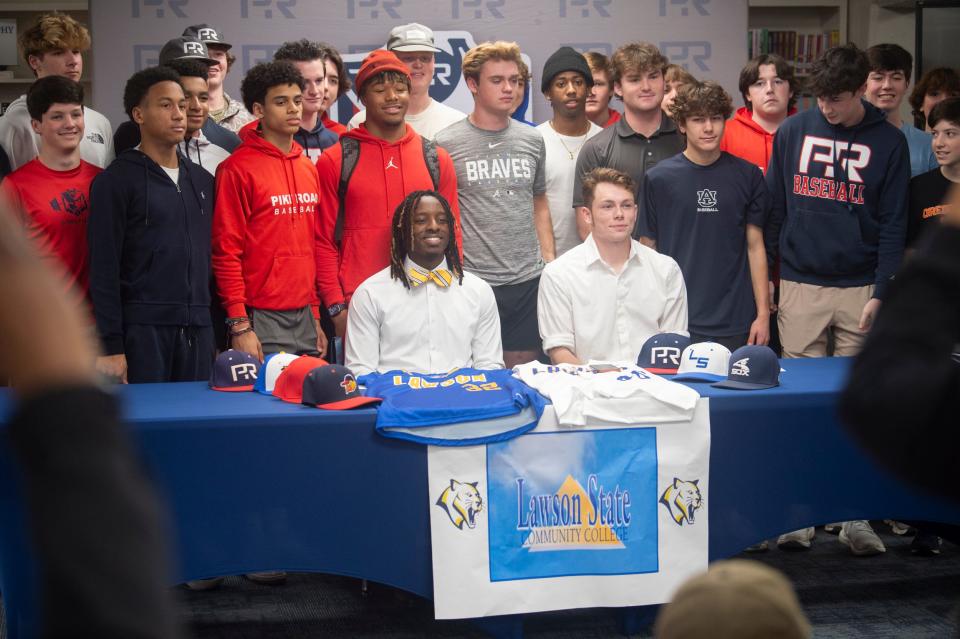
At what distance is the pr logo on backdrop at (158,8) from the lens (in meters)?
5.38

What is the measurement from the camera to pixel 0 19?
686 centimetres

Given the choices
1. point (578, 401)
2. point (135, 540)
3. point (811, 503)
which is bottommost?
point (811, 503)

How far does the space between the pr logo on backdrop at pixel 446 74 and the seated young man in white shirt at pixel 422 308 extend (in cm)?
204

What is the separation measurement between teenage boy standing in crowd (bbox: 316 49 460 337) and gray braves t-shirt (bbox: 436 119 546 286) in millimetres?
193

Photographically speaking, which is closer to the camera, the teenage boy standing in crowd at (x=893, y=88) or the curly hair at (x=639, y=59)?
the curly hair at (x=639, y=59)

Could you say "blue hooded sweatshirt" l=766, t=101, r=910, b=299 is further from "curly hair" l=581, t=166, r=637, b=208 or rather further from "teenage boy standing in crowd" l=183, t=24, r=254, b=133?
"teenage boy standing in crowd" l=183, t=24, r=254, b=133

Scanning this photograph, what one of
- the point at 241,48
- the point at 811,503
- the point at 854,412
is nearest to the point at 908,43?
the point at 241,48

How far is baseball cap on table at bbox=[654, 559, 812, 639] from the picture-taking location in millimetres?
769

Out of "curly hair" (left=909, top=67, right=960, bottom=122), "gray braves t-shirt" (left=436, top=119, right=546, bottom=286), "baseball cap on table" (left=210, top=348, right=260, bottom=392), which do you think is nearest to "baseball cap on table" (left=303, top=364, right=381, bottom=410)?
"baseball cap on table" (left=210, top=348, right=260, bottom=392)

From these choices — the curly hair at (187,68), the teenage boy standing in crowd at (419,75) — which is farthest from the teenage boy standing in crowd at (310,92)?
the curly hair at (187,68)

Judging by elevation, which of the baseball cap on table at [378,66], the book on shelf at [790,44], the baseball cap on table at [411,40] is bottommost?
the baseball cap on table at [378,66]

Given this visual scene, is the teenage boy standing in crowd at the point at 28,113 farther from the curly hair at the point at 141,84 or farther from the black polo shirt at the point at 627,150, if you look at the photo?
the black polo shirt at the point at 627,150

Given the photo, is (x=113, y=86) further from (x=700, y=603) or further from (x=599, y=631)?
(x=700, y=603)

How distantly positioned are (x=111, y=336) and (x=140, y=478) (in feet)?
10.6
